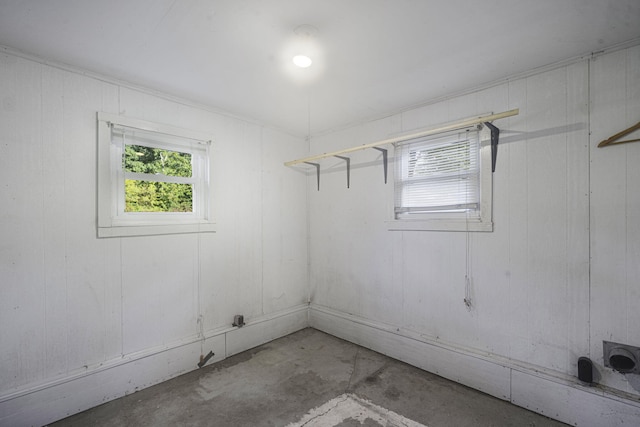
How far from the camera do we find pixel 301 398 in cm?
225

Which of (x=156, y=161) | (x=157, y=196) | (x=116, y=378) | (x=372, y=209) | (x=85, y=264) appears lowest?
(x=116, y=378)

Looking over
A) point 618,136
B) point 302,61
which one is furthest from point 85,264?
point 618,136

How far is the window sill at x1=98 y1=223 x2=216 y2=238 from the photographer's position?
226 centimetres

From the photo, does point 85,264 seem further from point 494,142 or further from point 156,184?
point 494,142

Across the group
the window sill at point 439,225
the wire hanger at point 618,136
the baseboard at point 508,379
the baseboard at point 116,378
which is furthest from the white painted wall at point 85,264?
the wire hanger at point 618,136

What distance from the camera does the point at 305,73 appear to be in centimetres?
225

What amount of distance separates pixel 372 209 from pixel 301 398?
75.7 inches

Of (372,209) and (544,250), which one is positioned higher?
(372,209)

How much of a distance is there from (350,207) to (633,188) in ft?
7.48

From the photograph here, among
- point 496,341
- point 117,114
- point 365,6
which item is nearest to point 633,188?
point 496,341

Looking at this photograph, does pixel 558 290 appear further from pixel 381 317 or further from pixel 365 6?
pixel 365 6

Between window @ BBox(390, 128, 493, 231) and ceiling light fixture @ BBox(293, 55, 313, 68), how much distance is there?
4.34 ft

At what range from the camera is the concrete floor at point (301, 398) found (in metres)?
1.99

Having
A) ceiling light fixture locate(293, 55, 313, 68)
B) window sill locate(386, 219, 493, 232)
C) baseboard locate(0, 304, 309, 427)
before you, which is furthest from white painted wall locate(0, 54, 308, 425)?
window sill locate(386, 219, 493, 232)
